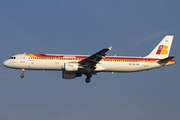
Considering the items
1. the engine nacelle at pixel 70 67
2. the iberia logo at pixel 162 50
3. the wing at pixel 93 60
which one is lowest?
the engine nacelle at pixel 70 67

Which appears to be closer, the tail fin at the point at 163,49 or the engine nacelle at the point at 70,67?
the engine nacelle at the point at 70,67

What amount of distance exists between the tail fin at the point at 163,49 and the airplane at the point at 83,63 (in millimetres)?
1256

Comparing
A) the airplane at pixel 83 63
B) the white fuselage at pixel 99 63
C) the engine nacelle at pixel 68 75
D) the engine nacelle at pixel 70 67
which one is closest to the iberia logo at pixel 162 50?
the airplane at pixel 83 63

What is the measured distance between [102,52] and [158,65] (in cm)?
1207

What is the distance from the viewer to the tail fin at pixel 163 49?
61594mm

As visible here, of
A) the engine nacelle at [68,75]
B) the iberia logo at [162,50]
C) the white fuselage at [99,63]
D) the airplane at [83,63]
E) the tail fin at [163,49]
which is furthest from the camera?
the iberia logo at [162,50]

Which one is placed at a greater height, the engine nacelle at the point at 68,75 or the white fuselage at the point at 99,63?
the white fuselage at the point at 99,63

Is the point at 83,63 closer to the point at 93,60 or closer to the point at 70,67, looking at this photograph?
the point at 93,60

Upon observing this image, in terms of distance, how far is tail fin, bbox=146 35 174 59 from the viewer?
61.6 m

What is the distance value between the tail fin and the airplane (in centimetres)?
126

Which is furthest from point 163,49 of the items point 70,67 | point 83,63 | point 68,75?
point 70,67

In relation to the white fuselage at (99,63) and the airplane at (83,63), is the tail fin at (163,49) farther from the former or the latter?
the white fuselage at (99,63)

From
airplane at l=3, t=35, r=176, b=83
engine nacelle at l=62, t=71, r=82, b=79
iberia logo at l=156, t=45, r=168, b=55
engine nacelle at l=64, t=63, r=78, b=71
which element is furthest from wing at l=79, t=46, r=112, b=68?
iberia logo at l=156, t=45, r=168, b=55

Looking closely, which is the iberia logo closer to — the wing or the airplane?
the airplane
